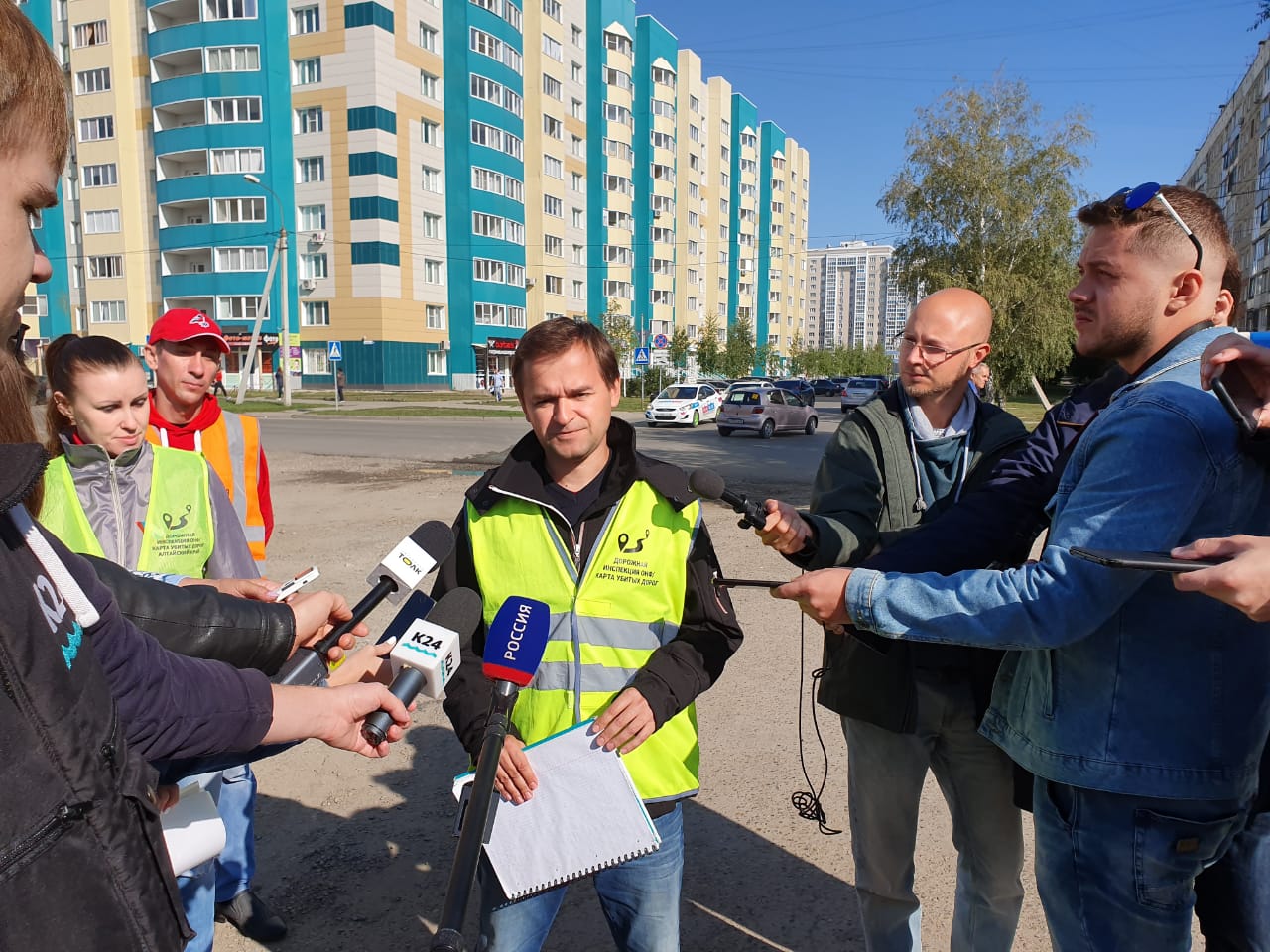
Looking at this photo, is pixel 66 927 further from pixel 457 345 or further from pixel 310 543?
pixel 457 345

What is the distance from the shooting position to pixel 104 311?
4959cm

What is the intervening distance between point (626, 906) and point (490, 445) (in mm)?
17554

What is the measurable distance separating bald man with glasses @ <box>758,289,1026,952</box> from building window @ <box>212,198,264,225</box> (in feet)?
166

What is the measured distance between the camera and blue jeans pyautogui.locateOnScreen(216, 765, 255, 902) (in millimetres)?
3053

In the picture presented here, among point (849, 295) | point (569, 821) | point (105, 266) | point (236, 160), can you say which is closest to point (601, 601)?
point (569, 821)

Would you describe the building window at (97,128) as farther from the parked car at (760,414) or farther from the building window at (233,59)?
the parked car at (760,414)

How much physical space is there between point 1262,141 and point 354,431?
62010 mm

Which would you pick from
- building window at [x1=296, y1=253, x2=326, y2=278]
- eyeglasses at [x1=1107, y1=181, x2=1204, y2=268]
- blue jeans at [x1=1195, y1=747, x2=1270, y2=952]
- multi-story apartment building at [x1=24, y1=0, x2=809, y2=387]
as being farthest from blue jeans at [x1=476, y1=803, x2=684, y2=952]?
building window at [x1=296, y1=253, x2=326, y2=278]

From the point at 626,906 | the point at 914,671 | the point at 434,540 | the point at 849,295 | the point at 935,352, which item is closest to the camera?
the point at 434,540

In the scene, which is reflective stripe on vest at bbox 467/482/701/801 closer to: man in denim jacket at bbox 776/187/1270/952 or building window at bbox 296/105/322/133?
man in denim jacket at bbox 776/187/1270/952

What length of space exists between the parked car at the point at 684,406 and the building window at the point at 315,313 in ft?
91.6

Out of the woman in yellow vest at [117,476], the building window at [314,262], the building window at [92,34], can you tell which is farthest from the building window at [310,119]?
the woman in yellow vest at [117,476]

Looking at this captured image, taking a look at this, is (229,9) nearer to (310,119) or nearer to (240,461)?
(310,119)

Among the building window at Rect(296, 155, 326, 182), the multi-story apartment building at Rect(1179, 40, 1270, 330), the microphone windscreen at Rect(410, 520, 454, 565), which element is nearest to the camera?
the microphone windscreen at Rect(410, 520, 454, 565)
